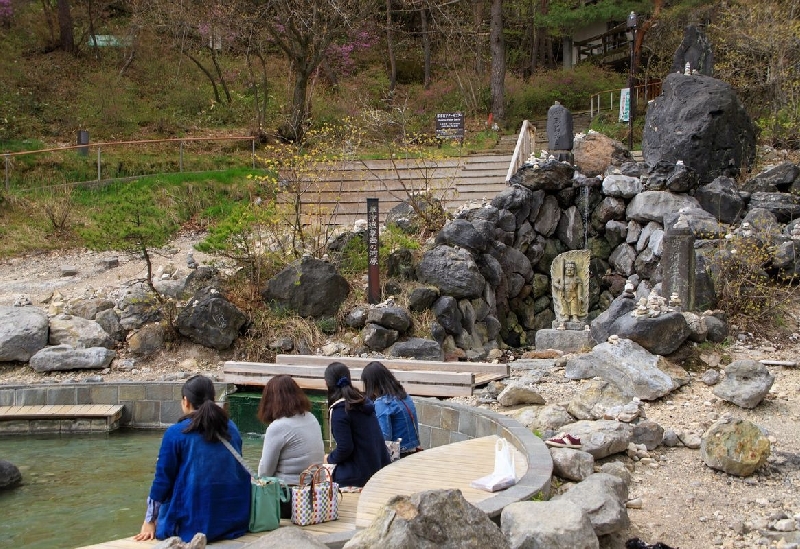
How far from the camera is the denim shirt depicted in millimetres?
6855

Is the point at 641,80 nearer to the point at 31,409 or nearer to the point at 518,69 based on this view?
the point at 518,69

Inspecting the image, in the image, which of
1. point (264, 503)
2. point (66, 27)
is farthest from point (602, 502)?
point (66, 27)

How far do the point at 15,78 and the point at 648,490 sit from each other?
26.9 meters

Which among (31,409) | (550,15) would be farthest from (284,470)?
(550,15)

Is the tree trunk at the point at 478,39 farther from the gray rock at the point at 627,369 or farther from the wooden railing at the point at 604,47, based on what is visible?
the gray rock at the point at 627,369

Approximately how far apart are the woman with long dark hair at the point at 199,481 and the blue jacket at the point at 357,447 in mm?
1022

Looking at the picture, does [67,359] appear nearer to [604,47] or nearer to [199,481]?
[199,481]

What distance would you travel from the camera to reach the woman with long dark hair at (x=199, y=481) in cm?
530

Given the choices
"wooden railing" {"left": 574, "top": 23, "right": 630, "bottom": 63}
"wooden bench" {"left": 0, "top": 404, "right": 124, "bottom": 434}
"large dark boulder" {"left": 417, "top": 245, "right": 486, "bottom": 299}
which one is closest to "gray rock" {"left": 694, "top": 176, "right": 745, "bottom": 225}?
"large dark boulder" {"left": 417, "top": 245, "right": 486, "bottom": 299}

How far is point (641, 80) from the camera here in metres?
31.0

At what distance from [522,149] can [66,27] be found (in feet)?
61.0

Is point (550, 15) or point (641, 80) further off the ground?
point (550, 15)

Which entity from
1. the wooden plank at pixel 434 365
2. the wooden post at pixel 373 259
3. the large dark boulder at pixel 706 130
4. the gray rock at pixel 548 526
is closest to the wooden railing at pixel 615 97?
the large dark boulder at pixel 706 130

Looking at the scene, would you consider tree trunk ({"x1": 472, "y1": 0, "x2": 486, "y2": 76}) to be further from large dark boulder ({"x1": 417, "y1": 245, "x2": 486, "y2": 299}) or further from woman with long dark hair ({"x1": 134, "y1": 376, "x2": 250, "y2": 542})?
woman with long dark hair ({"x1": 134, "y1": 376, "x2": 250, "y2": 542})
